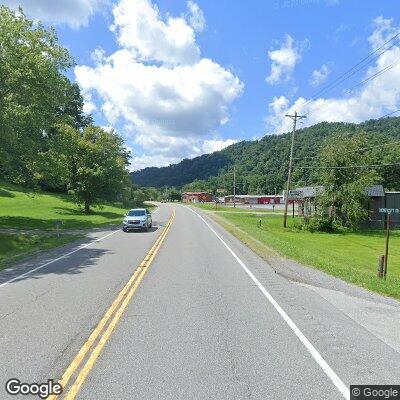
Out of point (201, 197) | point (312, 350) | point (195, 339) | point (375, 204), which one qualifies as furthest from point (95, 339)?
point (201, 197)

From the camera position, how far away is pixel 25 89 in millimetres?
29156

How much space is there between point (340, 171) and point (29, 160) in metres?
36.8

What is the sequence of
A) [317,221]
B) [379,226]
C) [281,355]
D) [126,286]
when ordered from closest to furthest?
[281,355] → [126,286] → [317,221] → [379,226]

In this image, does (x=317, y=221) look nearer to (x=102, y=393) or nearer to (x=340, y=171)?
(x=340, y=171)

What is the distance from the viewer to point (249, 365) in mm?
6121

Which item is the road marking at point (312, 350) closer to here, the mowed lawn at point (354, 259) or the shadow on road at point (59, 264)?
the mowed lawn at point (354, 259)

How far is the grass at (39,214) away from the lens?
35.8m

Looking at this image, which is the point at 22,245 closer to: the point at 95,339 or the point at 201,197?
the point at 95,339

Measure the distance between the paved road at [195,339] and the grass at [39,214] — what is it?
2344 centimetres

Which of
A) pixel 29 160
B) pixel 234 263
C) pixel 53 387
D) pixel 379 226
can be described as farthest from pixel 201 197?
pixel 53 387

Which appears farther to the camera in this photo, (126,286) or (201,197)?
(201,197)

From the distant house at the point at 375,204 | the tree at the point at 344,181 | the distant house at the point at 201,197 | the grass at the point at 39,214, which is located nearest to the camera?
the grass at the point at 39,214

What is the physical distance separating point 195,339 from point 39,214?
42312mm

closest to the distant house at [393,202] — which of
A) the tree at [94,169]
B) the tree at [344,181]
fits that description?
the tree at [344,181]
